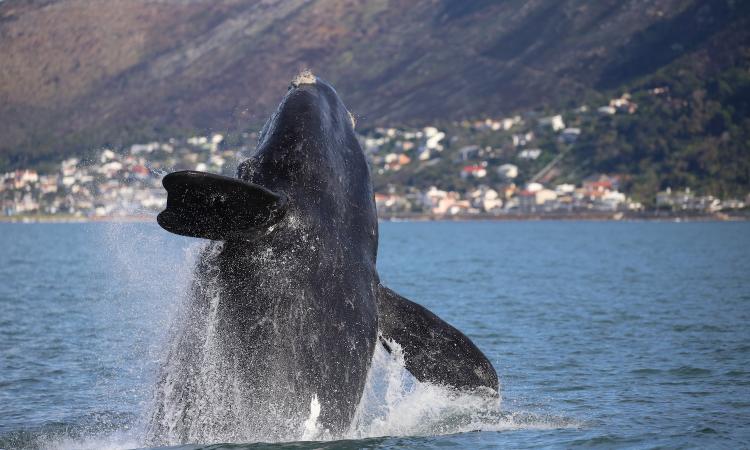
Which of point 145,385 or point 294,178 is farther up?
point 294,178

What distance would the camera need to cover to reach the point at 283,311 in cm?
989

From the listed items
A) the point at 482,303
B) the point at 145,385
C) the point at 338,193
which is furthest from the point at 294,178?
the point at 482,303

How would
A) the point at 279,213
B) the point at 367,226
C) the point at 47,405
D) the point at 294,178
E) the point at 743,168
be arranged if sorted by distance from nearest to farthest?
the point at 279,213 → the point at 294,178 → the point at 367,226 → the point at 47,405 → the point at 743,168

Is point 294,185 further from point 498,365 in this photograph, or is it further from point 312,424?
point 498,365

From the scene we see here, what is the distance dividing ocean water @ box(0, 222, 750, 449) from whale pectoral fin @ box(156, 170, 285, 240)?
5.98ft

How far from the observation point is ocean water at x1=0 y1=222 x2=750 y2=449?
13188 millimetres

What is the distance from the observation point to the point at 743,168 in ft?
607

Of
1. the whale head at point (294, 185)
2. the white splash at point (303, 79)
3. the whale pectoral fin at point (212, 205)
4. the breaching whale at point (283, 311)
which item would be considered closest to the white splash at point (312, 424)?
the breaching whale at point (283, 311)

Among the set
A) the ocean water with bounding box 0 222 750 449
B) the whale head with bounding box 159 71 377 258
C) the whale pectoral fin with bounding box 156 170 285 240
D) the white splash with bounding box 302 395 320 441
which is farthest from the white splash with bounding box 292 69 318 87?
the white splash with bounding box 302 395 320 441

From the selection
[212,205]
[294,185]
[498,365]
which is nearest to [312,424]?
[294,185]

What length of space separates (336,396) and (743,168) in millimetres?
184910

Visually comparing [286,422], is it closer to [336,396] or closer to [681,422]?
[336,396]

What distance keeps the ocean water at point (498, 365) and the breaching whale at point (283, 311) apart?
14.0 inches

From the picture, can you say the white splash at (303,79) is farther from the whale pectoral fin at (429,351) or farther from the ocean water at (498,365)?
the whale pectoral fin at (429,351)
